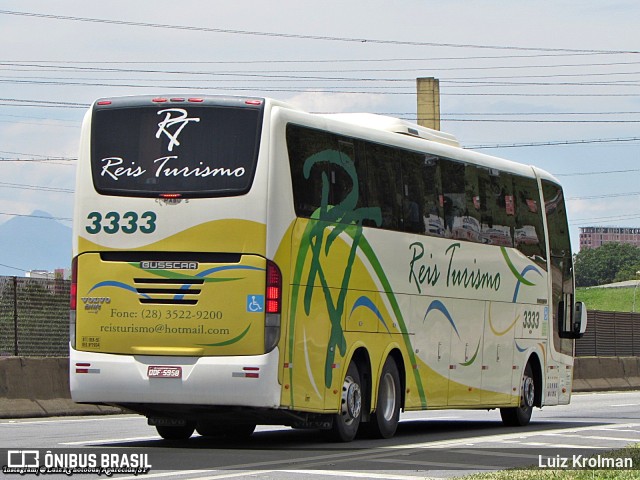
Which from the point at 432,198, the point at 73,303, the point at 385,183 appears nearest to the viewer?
Result: the point at 73,303

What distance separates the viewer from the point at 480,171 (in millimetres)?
22344

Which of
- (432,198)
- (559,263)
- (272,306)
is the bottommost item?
(272,306)

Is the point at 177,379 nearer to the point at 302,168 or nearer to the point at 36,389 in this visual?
the point at 302,168

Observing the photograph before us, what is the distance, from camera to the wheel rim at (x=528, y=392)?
23.9 m

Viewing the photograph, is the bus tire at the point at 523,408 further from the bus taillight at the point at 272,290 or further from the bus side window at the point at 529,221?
the bus taillight at the point at 272,290

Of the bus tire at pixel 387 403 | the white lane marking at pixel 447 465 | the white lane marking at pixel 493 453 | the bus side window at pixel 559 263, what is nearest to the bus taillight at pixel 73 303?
the white lane marking at pixel 447 465

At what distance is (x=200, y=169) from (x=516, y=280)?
857cm

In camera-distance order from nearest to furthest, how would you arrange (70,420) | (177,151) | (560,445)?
(177,151) → (560,445) → (70,420)

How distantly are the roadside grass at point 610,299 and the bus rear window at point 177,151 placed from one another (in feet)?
396

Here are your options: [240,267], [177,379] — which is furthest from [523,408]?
[177,379]

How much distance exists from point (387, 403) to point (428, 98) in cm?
3264

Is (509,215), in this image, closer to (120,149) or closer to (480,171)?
(480,171)

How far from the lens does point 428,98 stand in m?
50.9

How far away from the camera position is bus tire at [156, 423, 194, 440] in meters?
18.5
